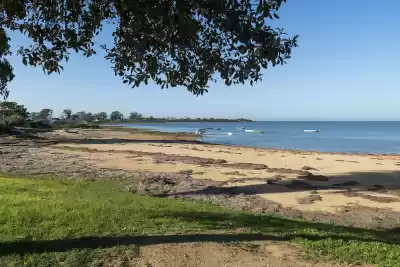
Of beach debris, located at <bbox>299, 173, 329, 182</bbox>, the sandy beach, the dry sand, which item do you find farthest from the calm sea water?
beach debris, located at <bbox>299, 173, 329, 182</bbox>

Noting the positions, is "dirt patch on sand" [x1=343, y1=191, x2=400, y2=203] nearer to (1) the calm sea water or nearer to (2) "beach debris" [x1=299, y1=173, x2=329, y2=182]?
(2) "beach debris" [x1=299, y1=173, x2=329, y2=182]

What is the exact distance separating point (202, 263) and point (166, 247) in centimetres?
71

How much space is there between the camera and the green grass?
18.1 ft

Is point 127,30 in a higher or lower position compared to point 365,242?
higher

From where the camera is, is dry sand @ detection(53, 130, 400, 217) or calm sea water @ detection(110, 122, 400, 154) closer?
dry sand @ detection(53, 130, 400, 217)

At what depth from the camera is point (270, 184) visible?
15.9 meters

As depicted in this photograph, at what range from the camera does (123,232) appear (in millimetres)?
6527

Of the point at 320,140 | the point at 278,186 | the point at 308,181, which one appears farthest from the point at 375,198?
the point at 320,140

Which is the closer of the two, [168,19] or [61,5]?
[168,19]

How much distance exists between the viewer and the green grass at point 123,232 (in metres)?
5.52

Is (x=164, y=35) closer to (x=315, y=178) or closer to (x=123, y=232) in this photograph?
(x=123, y=232)

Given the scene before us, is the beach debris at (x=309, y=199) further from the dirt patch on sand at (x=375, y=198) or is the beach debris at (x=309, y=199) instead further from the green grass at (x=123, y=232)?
the green grass at (x=123, y=232)

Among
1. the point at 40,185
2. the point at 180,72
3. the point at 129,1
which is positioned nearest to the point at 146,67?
the point at 180,72

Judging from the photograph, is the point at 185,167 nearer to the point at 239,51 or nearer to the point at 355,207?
the point at 355,207
